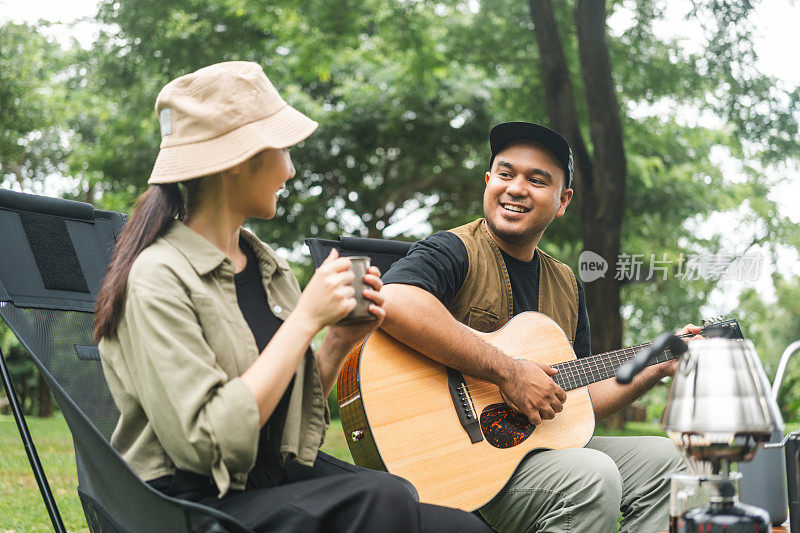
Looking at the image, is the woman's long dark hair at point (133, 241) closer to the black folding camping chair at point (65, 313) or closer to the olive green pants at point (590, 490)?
the black folding camping chair at point (65, 313)

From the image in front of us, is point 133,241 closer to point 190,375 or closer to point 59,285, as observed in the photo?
point 190,375

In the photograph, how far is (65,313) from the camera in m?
2.17

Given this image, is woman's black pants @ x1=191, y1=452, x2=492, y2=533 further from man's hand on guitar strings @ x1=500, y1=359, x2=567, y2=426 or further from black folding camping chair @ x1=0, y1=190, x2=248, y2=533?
man's hand on guitar strings @ x1=500, y1=359, x2=567, y2=426

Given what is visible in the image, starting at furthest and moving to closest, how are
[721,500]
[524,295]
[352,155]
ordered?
[352,155], [524,295], [721,500]

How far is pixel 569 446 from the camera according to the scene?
2553mm

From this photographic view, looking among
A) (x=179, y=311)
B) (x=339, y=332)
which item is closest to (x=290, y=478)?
(x=339, y=332)

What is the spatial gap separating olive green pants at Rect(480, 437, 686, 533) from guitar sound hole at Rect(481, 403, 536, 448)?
7 cm

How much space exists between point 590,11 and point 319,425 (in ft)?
22.7

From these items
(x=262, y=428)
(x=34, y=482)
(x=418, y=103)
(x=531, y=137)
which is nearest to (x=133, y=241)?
(x=262, y=428)

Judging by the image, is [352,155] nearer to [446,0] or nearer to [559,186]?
[446,0]

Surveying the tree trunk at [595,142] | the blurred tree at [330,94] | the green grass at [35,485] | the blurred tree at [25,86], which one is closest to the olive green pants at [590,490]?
the green grass at [35,485]

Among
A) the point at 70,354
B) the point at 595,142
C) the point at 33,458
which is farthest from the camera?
the point at 595,142

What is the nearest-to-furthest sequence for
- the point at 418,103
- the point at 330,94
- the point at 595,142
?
1. the point at 595,142
2. the point at 418,103
3. the point at 330,94

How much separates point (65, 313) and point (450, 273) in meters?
1.16
